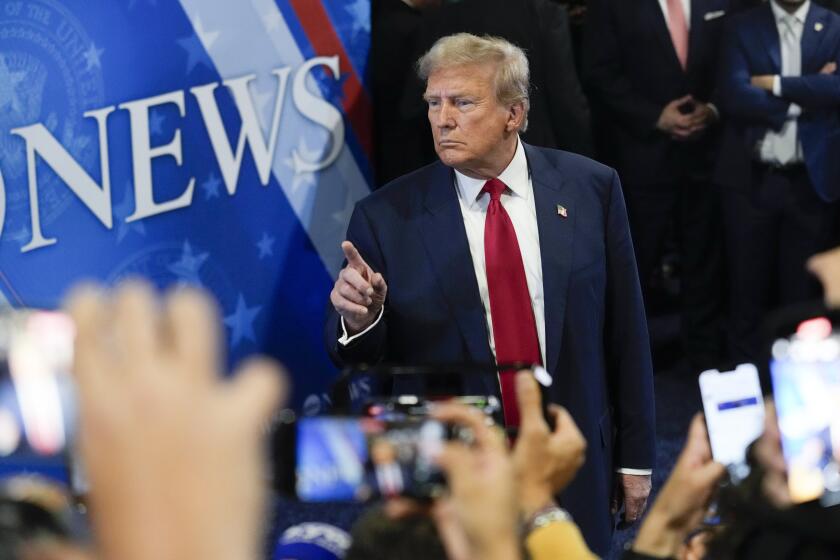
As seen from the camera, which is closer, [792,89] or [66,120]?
[66,120]

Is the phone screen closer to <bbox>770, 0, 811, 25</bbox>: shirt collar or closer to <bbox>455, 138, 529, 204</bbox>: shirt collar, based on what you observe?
<bbox>455, 138, 529, 204</bbox>: shirt collar

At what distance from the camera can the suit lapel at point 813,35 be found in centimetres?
576

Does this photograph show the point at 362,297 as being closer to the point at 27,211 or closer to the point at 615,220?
the point at 615,220

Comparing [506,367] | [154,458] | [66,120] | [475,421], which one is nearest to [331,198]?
[66,120]

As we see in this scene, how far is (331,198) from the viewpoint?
202 inches

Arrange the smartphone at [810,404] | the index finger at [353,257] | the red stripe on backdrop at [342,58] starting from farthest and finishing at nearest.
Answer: the red stripe on backdrop at [342,58]
the index finger at [353,257]
the smartphone at [810,404]

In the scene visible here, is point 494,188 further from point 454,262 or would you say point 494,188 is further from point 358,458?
point 358,458

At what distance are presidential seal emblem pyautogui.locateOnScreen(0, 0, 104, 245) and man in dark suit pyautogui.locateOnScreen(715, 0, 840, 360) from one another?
298cm

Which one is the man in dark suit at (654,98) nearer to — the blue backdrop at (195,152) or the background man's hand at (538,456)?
the blue backdrop at (195,152)

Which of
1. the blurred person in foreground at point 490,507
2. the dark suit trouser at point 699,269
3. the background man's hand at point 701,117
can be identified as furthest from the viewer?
the dark suit trouser at point 699,269

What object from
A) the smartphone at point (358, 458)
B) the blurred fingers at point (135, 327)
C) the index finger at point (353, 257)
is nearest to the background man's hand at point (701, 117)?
the index finger at point (353, 257)

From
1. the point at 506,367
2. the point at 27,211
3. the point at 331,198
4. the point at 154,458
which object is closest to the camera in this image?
the point at 154,458

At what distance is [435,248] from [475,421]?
164 centimetres

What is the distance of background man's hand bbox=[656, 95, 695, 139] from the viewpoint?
5992mm
